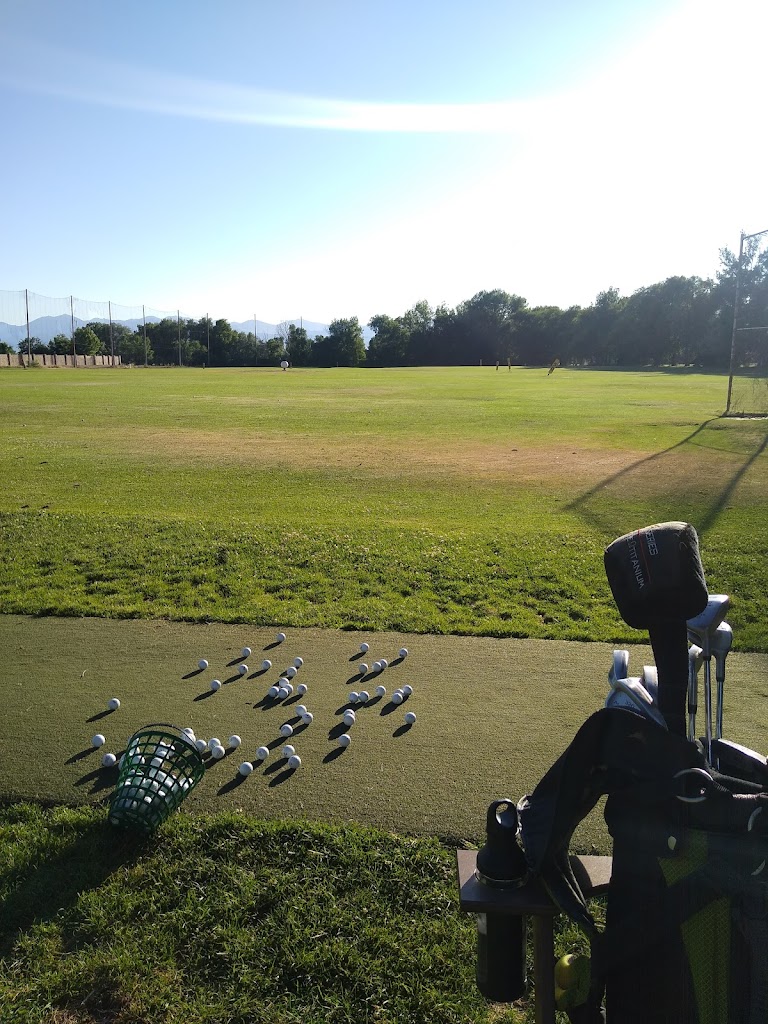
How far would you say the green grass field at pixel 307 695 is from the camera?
297 centimetres

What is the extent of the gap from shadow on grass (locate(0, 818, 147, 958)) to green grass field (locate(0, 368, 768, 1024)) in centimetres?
1

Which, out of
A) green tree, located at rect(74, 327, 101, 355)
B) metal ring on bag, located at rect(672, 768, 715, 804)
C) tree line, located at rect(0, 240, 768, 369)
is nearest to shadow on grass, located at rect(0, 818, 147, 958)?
metal ring on bag, located at rect(672, 768, 715, 804)

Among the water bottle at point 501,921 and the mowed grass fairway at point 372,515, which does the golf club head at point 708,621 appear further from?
the mowed grass fairway at point 372,515

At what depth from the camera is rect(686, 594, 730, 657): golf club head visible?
2227 millimetres

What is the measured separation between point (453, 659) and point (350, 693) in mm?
1014

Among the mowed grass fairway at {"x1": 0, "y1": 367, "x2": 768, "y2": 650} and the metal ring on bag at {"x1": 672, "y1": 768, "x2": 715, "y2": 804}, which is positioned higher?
the metal ring on bag at {"x1": 672, "y1": 768, "x2": 715, "y2": 804}

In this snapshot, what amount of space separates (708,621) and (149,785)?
102 inches

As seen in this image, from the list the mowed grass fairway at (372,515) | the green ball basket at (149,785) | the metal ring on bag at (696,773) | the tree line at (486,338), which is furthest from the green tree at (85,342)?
the metal ring on bag at (696,773)

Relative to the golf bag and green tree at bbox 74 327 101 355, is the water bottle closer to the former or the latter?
the golf bag

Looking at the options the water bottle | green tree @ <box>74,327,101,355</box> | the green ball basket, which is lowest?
the green ball basket

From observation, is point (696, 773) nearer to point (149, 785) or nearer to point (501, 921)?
point (501, 921)

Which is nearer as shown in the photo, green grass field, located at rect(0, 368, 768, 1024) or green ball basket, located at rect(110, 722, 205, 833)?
green grass field, located at rect(0, 368, 768, 1024)

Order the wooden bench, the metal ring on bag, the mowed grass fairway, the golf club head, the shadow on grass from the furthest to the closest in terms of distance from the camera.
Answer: the mowed grass fairway → the shadow on grass → the golf club head → the wooden bench → the metal ring on bag

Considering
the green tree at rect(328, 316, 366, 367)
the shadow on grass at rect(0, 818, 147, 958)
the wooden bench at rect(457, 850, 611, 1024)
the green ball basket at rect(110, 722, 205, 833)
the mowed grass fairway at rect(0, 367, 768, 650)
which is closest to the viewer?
the wooden bench at rect(457, 850, 611, 1024)
